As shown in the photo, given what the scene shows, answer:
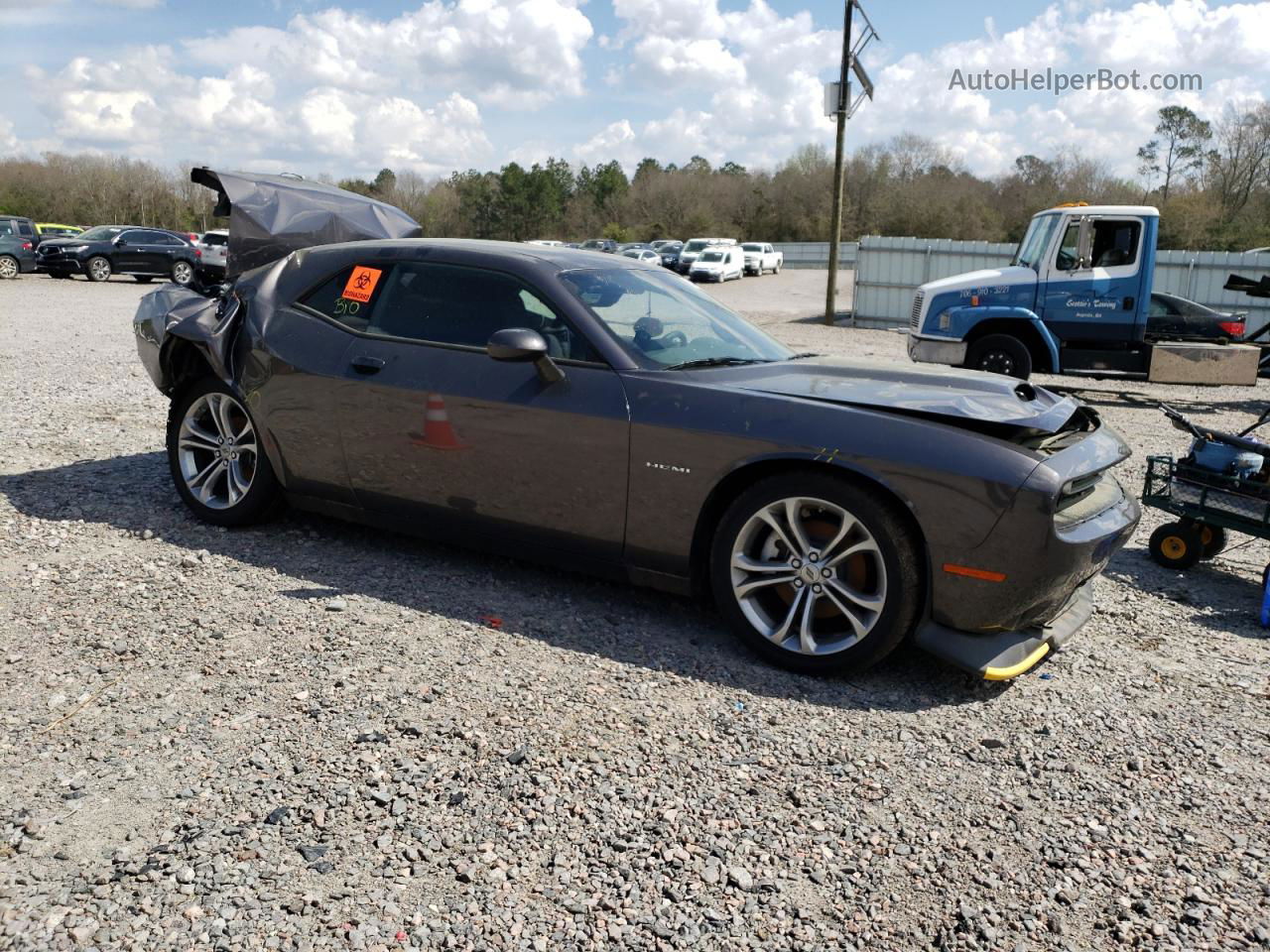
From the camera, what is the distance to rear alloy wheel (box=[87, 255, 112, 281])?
29531 millimetres

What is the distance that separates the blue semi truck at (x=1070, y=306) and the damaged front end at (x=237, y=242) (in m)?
8.36

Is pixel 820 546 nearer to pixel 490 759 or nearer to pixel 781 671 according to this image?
pixel 781 671

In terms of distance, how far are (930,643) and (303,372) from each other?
10.5ft

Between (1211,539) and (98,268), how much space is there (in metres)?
31.5

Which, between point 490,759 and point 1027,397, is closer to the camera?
point 490,759

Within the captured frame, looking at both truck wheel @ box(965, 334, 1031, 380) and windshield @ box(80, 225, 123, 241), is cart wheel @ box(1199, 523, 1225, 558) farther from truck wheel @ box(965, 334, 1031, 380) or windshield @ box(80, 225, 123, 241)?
windshield @ box(80, 225, 123, 241)

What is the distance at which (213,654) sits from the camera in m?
3.88

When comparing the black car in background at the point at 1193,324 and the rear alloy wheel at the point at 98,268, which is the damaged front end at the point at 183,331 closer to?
the black car in background at the point at 1193,324

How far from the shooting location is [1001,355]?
41.9 ft

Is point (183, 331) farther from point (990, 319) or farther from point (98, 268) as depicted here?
point (98, 268)

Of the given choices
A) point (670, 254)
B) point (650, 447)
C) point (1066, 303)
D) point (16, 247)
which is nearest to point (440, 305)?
point (650, 447)

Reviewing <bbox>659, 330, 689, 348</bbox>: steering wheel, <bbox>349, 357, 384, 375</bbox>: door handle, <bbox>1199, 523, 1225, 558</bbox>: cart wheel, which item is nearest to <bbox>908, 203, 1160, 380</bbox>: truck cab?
<bbox>1199, 523, 1225, 558</bbox>: cart wheel

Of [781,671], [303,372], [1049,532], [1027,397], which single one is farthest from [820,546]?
[303,372]

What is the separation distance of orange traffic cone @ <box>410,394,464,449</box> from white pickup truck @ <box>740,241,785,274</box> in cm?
4714
